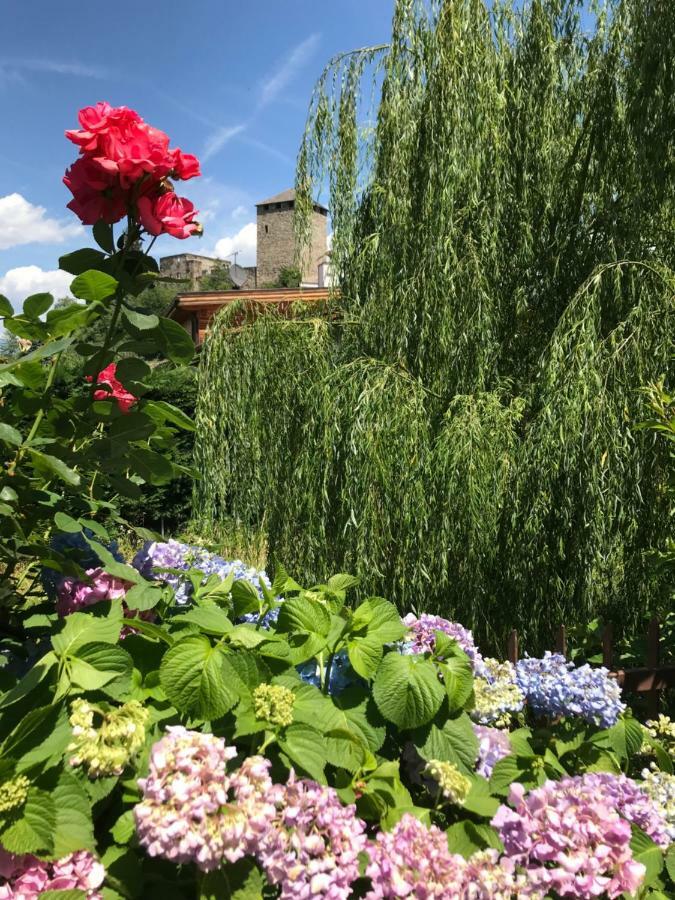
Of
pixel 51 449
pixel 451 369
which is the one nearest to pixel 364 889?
pixel 51 449

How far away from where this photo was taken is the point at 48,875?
0.84m

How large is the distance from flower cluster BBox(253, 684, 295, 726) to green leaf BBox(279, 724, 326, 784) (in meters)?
0.04

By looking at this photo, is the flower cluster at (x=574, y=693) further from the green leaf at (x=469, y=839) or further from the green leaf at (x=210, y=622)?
the green leaf at (x=210, y=622)

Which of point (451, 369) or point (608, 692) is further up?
point (451, 369)

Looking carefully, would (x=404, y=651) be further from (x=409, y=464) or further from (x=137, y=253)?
(x=409, y=464)

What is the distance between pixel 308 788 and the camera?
0.92m

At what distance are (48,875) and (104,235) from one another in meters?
0.96

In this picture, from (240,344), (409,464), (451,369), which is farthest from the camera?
(240,344)

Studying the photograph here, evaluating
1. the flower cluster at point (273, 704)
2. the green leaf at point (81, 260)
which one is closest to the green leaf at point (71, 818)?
the flower cluster at point (273, 704)

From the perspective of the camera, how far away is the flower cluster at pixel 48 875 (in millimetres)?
810

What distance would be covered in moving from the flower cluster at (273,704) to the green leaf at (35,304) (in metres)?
0.71

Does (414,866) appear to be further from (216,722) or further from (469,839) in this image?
(216,722)

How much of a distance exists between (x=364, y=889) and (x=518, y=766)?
356mm

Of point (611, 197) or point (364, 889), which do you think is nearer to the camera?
point (364, 889)
